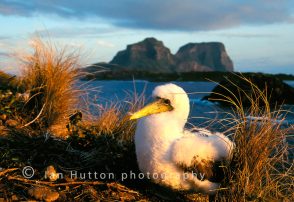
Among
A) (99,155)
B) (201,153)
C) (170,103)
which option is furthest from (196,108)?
(201,153)

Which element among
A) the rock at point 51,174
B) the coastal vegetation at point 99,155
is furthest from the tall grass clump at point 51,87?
the rock at point 51,174

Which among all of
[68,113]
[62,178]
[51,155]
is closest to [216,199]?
[62,178]

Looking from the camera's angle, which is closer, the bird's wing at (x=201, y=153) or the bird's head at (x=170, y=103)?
the bird's wing at (x=201, y=153)

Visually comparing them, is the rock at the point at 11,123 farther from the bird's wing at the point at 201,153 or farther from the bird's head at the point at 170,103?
the bird's wing at the point at 201,153

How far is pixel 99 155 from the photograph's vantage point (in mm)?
5914

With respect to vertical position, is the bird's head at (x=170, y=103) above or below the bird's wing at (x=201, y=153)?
above

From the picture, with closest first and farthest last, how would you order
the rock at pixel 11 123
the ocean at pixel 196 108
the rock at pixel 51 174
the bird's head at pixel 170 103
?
the bird's head at pixel 170 103
the rock at pixel 51 174
the ocean at pixel 196 108
the rock at pixel 11 123

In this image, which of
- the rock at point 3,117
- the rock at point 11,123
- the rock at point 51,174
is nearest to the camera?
the rock at point 51,174

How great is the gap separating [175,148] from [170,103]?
0.54 meters

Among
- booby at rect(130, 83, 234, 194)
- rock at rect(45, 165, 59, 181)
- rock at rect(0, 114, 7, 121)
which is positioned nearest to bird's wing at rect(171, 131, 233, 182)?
booby at rect(130, 83, 234, 194)

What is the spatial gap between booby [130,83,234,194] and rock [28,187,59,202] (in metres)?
1.00

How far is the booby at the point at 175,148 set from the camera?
4.77 metres

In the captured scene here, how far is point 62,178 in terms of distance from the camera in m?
5.31

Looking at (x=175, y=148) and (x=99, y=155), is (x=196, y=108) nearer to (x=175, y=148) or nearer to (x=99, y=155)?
(x=99, y=155)
